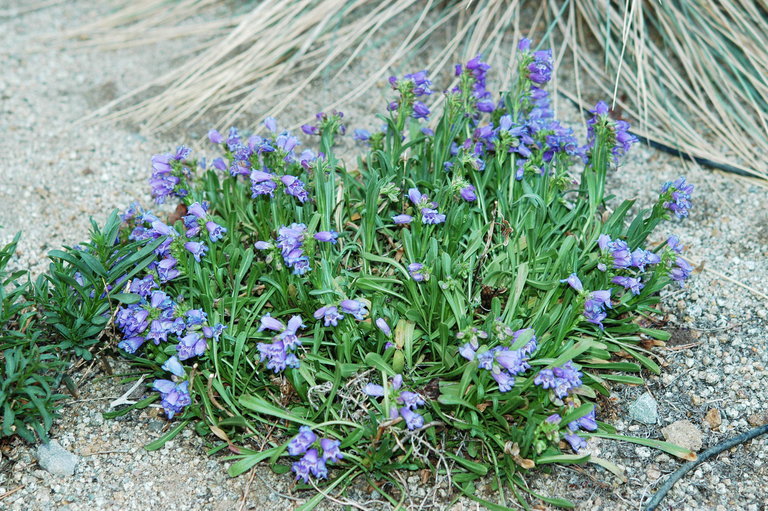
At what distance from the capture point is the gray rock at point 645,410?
2361 mm

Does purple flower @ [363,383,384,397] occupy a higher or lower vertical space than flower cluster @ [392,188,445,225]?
lower

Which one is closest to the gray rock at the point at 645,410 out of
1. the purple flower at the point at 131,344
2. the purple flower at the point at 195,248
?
the purple flower at the point at 195,248

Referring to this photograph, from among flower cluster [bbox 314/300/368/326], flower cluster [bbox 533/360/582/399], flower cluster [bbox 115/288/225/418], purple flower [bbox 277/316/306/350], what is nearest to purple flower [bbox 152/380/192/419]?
flower cluster [bbox 115/288/225/418]

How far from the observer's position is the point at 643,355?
8.34 ft

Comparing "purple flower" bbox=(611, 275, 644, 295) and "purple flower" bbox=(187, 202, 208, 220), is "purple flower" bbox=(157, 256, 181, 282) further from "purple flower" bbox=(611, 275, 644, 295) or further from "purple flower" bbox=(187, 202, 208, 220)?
"purple flower" bbox=(611, 275, 644, 295)

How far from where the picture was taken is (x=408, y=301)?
244 cm

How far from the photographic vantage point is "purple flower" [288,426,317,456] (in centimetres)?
207

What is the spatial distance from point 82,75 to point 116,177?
1071mm

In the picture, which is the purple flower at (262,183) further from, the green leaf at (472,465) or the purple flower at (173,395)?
the green leaf at (472,465)

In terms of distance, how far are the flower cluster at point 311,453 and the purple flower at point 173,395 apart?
0.36 metres

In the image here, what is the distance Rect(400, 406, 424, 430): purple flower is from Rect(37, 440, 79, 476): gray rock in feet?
3.40

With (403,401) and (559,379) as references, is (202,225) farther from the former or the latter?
(559,379)

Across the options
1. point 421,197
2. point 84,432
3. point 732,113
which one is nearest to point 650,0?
point 732,113

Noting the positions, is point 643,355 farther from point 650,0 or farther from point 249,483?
point 650,0
